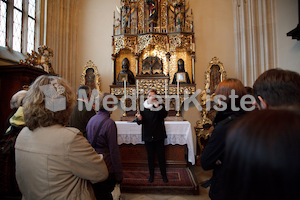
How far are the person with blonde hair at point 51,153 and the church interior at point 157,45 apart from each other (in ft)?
13.0

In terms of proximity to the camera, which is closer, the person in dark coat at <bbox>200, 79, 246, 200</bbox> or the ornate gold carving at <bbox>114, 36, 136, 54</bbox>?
the person in dark coat at <bbox>200, 79, 246, 200</bbox>

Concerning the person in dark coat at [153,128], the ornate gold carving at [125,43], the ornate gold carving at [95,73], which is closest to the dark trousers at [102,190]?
the person in dark coat at [153,128]

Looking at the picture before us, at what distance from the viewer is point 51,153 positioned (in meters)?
1.13

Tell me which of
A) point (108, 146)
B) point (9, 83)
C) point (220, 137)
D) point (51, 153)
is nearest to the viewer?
point (51, 153)

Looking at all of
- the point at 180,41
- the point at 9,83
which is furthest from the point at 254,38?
the point at 9,83

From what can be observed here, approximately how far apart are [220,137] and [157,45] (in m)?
5.08

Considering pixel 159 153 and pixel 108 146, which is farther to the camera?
pixel 159 153

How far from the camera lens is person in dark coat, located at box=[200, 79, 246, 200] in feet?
4.36

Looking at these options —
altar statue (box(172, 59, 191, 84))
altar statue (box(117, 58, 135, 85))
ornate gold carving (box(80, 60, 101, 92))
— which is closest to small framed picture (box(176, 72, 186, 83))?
altar statue (box(172, 59, 191, 84))

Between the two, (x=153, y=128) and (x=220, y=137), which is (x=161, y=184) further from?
(x=220, y=137)

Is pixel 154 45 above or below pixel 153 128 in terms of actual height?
above

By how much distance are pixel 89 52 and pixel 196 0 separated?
4232 millimetres

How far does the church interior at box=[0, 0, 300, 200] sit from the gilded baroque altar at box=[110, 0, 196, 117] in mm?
31

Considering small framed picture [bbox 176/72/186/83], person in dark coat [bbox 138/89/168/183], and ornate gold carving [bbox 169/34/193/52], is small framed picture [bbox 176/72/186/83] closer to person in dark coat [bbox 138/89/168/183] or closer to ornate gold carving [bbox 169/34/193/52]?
ornate gold carving [bbox 169/34/193/52]
